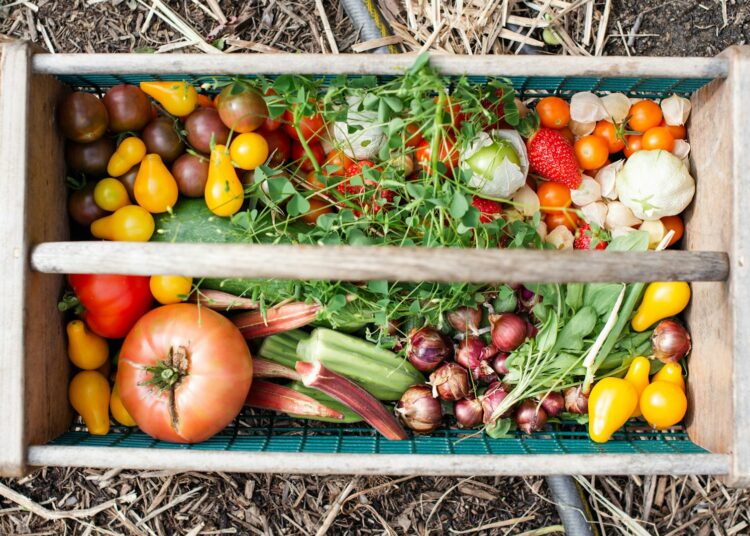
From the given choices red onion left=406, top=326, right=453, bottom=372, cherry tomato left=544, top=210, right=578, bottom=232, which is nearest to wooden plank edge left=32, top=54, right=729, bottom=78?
cherry tomato left=544, top=210, right=578, bottom=232

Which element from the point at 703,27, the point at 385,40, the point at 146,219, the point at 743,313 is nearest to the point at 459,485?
the point at 743,313

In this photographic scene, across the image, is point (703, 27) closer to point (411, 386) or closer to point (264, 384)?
point (411, 386)

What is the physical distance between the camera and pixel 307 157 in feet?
5.50

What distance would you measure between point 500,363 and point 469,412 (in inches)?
5.3

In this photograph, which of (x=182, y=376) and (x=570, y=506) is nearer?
(x=182, y=376)

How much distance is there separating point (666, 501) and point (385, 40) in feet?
4.82

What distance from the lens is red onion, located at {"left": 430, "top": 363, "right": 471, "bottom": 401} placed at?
1.63m

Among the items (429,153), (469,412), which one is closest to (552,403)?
(469,412)

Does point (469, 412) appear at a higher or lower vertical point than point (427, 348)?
lower

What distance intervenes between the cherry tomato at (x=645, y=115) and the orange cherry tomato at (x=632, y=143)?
0.09 feet

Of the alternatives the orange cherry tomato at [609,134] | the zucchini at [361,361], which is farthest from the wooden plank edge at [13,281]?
the orange cherry tomato at [609,134]

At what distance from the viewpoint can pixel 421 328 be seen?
1.68 meters

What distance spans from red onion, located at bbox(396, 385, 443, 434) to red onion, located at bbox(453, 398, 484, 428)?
0.04 m

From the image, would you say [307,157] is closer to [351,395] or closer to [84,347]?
[351,395]
